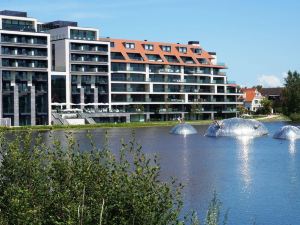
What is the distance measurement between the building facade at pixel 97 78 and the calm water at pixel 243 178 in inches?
2235

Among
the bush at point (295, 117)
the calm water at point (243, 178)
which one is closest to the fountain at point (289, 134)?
the calm water at point (243, 178)

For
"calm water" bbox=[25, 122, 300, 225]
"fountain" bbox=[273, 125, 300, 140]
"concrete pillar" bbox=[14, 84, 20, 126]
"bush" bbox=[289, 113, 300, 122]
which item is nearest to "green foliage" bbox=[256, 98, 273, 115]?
"bush" bbox=[289, 113, 300, 122]

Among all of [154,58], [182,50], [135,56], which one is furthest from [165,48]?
[135,56]

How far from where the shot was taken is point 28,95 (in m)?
114

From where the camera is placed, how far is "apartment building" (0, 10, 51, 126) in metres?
111

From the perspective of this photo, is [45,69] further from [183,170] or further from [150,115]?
[183,170]

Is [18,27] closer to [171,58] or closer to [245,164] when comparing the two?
[171,58]

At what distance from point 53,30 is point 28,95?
79.0ft

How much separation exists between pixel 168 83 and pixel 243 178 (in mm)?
107400

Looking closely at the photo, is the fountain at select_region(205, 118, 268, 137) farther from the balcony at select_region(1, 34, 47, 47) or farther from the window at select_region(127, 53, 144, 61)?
the window at select_region(127, 53, 144, 61)

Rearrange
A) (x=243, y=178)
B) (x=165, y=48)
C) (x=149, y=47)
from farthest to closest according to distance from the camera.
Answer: (x=165, y=48) → (x=149, y=47) → (x=243, y=178)

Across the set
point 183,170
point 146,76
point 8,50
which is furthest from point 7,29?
point 183,170

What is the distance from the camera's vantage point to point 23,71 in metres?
114

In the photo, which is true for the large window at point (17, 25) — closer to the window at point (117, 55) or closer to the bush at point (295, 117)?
the window at point (117, 55)
